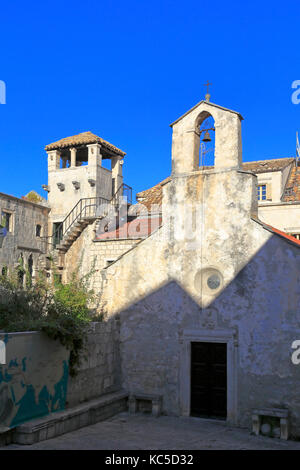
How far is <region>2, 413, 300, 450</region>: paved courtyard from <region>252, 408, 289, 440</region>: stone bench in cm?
19

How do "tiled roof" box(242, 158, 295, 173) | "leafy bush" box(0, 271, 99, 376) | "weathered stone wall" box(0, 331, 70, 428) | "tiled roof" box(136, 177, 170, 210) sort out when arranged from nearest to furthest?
"weathered stone wall" box(0, 331, 70, 428)
"leafy bush" box(0, 271, 99, 376)
"tiled roof" box(242, 158, 295, 173)
"tiled roof" box(136, 177, 170, 210)

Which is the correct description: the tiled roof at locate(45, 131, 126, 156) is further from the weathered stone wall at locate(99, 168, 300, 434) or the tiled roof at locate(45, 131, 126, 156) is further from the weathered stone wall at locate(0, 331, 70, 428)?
the weathered stone wall at locate(0, 331, 70, 428)

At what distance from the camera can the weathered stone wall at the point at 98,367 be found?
1089cm

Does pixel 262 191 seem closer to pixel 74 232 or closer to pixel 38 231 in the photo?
pixel 74 232

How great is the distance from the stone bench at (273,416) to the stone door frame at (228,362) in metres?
0.63

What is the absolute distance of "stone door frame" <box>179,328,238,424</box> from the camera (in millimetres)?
10961

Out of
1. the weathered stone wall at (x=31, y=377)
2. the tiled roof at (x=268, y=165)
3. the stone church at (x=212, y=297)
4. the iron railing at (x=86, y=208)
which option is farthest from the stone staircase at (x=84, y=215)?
the weathered stone wall at (x=31, y=377)

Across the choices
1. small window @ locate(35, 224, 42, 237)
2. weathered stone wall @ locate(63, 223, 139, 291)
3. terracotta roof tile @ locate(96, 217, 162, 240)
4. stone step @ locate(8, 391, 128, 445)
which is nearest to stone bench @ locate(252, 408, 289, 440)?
stone step @ locate(8, 391, 128, 445)

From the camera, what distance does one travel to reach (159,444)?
933 centimetres

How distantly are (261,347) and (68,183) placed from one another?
18807 millimetres

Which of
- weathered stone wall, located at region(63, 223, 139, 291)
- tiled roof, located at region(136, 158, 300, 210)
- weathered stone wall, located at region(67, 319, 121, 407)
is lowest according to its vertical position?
weathered stone wall, located at region(67, 319, 121, 407)

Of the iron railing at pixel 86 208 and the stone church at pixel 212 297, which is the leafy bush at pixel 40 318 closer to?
the stone church at pixel 212 297

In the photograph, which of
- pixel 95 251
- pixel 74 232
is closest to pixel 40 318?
pixel 95 251
